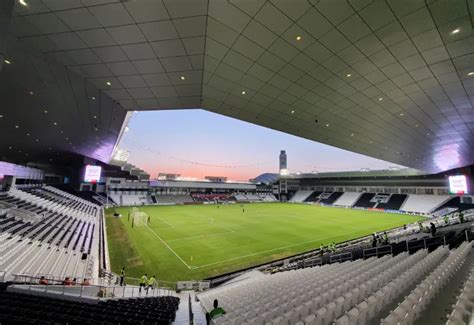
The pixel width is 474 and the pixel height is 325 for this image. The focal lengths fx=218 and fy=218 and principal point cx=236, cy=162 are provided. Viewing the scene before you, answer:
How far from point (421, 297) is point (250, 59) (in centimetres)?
716

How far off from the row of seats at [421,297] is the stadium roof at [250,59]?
5936mm

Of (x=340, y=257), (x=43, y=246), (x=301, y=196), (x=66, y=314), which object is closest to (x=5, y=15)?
(x=66, y=314)

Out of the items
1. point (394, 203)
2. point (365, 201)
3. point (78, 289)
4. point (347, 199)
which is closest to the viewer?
point (78, 289)

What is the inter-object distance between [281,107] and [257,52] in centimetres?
468

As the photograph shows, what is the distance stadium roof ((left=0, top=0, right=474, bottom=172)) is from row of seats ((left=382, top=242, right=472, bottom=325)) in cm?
594

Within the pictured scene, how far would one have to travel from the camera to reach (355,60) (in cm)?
681

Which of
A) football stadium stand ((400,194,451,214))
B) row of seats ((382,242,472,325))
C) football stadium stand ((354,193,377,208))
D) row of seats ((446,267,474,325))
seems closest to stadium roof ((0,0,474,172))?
row of seats ((446,267,474,325))

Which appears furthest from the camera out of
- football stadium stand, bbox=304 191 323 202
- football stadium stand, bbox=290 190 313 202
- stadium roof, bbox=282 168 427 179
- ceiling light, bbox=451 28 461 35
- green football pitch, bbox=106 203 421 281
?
football stadium stand, bbox=290 190 313 202

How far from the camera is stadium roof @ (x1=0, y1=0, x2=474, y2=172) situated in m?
4.89

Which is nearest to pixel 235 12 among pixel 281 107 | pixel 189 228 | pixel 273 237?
pixel 281 107

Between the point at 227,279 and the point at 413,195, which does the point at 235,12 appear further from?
the point at 413,195

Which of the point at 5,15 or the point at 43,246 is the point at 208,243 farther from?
the point at 5,15

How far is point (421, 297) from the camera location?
423 centimetres

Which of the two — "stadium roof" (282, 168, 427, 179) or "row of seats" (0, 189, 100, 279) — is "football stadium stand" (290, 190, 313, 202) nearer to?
"stadium roof" (282, 168, 427, 179)
